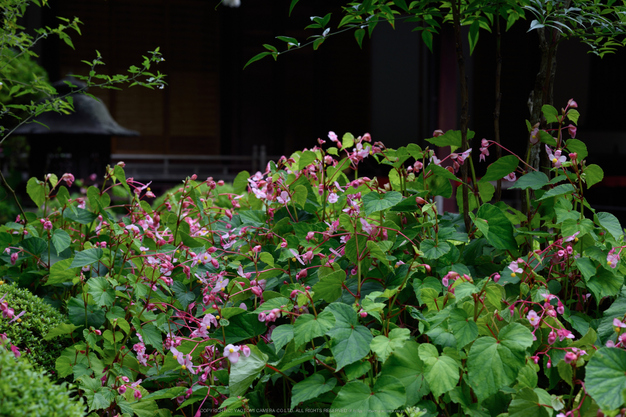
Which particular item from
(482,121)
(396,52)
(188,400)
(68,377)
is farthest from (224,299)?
(482,121)

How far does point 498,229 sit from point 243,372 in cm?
69

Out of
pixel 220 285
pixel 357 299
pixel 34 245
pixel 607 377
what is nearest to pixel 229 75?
pixel 34 245

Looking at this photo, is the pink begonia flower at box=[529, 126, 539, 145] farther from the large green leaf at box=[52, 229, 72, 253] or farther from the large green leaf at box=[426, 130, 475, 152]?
the large green leaf at box=[52, 229, 72, 253]

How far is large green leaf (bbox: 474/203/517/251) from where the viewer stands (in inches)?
51.6

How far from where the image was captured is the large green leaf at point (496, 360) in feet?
3.18

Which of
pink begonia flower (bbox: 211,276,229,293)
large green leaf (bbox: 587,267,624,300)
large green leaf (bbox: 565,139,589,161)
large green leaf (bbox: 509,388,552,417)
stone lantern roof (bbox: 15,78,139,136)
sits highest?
stone lantern roof (bbox: 15,78,139,136)

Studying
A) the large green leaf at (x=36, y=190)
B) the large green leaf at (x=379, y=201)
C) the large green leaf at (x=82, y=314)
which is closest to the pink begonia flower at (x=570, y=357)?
the large green leaf at (x=379, y=201)

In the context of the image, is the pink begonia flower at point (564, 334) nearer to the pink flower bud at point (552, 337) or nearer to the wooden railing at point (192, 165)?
the pink flower bud at point (552, 337)

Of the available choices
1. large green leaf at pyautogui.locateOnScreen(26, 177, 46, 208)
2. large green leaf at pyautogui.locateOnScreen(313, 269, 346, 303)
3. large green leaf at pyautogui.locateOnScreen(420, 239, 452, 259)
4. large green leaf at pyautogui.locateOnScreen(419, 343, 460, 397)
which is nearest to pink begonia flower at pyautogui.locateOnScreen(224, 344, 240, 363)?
large green leaf at pyautogui.locateOnScreen(313, 269, 346, 303)

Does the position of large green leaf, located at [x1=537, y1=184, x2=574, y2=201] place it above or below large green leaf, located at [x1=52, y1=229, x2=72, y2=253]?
above

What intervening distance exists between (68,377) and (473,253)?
1.11m

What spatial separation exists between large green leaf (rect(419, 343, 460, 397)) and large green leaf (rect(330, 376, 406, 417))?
0.21ft

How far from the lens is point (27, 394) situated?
84cm

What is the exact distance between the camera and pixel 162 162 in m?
7.78
